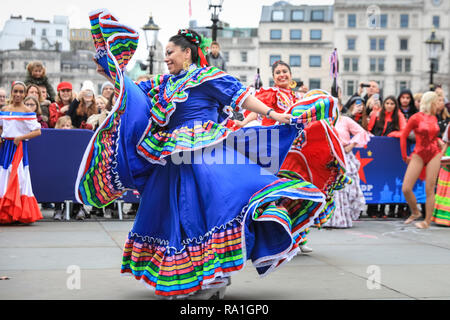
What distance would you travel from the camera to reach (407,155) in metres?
10.9

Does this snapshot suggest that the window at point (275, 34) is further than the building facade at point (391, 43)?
Yes

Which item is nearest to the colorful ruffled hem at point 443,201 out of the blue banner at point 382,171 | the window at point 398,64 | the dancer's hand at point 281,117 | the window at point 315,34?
the blue banner at point 382,171

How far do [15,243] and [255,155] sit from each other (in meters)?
3.62

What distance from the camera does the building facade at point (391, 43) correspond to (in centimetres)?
7344

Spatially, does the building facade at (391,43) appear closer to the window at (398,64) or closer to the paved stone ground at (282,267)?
the window at (398,64)

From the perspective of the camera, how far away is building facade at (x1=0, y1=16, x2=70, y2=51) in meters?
79.6

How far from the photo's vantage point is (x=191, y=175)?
15.9 feet

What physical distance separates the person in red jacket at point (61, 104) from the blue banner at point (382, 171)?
4.57 m

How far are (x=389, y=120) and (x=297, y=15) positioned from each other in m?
67.5

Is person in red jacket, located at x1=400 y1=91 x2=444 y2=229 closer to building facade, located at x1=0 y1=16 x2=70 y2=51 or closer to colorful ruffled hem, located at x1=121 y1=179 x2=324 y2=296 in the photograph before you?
colorful ruffled hem, located at x1=121 y1=179 x2=324 y2=296

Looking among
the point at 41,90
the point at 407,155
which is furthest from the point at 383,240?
the point at 41,90

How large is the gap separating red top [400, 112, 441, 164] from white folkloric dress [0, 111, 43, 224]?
512cm

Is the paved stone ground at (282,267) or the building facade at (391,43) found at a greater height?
the building facade at (391,43)

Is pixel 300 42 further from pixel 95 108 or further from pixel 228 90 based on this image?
pixel 228 90
